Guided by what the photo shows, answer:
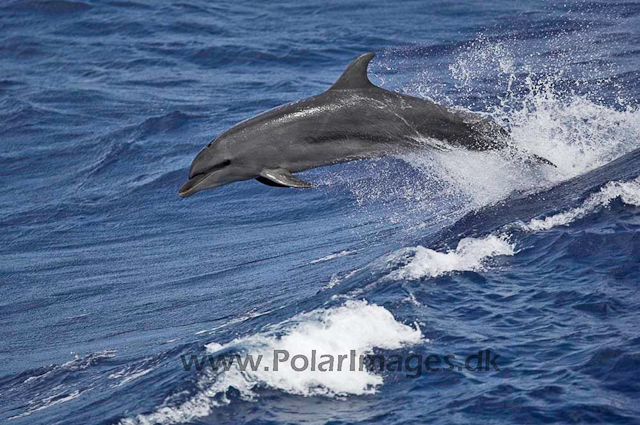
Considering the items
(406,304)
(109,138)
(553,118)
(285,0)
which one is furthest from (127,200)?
(285,0)

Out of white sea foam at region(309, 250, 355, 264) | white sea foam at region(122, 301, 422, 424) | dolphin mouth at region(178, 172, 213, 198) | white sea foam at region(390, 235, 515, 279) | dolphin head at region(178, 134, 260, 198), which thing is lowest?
white sea foam at region(309, 250, 355, 264)

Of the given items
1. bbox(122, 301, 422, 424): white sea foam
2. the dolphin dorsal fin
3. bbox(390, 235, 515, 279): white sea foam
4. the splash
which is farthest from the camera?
the splash

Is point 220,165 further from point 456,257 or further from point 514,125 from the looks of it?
point 514,125

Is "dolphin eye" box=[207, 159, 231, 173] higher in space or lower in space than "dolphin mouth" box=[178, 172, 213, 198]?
higher

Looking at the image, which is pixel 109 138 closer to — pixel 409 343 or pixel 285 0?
pixel 285 0

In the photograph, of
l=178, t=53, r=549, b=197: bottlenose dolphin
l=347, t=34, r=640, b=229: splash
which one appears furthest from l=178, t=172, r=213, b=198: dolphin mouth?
l=347, t=34, r=640, b=229: splash

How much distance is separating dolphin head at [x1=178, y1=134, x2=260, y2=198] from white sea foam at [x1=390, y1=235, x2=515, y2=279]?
1.79 m

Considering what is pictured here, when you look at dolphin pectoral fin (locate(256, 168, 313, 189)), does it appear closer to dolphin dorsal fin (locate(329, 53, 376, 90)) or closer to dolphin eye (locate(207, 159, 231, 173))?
dolphin eye (locate(207, 159, 231, 173))

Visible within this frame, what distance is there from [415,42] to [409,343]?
1432 centimetres

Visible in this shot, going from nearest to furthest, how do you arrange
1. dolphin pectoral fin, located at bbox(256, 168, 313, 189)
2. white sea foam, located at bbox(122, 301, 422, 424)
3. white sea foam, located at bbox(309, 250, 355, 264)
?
white sea foam, located at bbox(122, 301, 422, 424) → dolphin pectoral fin, located at bbox(256, 168, 313, 189) → white sea foam, located at bbox(309, 250, 355, 264)

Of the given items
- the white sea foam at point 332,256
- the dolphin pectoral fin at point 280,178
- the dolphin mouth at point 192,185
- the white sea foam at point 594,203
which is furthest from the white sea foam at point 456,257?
the dolphin mouth at point 192,185

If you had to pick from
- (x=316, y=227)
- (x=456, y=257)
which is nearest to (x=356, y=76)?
(x=456, y=257)

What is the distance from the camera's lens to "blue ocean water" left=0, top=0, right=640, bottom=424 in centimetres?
771

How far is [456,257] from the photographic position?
9.81 metres
